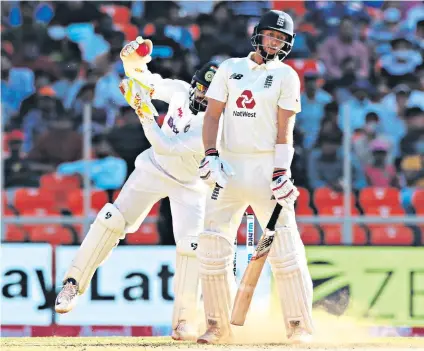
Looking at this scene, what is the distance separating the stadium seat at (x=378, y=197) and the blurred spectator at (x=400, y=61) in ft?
6.84

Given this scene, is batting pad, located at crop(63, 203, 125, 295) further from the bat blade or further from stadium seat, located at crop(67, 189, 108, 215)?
stadium seat, located at crop(67, 189, 108, 215)

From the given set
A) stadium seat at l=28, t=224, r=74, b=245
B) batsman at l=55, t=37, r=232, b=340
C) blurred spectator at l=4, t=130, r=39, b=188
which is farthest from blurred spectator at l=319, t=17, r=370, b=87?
batsman at l=55, t=37, r=232, b=340

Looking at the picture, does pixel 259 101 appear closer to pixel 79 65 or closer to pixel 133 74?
pixel 133 74

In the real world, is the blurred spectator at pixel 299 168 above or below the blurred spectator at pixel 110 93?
below

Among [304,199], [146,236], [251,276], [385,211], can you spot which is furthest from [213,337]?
[385,211]

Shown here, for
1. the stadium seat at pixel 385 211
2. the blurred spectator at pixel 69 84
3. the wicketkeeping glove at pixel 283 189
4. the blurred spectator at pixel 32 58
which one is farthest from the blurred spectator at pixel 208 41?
the wicketkeeping glove at pixel 283 189

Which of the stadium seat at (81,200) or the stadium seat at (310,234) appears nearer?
the stadium seat at (310,234)

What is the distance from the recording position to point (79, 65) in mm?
13086

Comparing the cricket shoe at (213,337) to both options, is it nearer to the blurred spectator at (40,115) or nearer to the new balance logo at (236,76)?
the new balance logo at (236,76)

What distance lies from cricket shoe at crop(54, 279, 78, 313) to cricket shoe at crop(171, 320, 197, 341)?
0.77 metres

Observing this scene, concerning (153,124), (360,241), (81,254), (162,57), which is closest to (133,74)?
(153,124)

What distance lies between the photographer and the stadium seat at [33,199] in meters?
11.1

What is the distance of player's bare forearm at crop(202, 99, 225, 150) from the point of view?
22.1ft

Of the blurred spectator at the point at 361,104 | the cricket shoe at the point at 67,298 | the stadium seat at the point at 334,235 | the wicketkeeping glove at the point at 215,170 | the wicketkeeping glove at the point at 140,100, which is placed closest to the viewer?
the wicketkeeping glove at the point at 215,170
